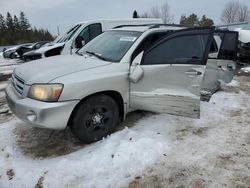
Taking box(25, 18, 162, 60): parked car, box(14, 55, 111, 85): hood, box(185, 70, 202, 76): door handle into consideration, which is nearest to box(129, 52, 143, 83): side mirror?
box(14, 55, 111, 85): hood

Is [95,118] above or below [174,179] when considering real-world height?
above

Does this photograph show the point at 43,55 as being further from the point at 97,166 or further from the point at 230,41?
the point at 97,166

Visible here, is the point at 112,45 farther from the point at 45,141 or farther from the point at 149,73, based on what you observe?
the point at 45,141

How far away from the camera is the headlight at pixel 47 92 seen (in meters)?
3.57

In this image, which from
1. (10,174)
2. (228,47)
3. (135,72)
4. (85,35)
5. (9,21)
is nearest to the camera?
(10,174)

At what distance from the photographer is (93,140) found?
411 centimetres

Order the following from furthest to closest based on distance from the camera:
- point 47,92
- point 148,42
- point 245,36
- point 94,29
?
point 245,36 < point 94,29 < point 148,42 < point 47,92

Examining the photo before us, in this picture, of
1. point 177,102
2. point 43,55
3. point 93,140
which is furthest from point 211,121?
point 43,55

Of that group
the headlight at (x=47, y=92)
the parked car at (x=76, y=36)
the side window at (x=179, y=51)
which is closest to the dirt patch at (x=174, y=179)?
the headlight at (x=47, y=92)

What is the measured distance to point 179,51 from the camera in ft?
14.6

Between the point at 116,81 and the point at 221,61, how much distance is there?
107 inches

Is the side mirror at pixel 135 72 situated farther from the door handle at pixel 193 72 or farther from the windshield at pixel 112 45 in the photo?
the door handle at pixel 193 72

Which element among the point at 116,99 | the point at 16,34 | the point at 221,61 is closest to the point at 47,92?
the point at 116,99

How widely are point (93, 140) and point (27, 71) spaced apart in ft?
4.69
